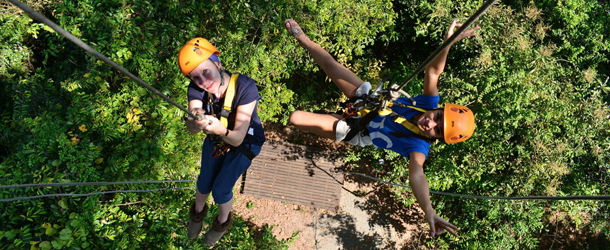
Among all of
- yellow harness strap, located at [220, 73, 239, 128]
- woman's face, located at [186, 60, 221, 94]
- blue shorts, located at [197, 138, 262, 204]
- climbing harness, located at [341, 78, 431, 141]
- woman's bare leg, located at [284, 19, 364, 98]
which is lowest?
blue shorts, located at [197, 138, 262, 204]

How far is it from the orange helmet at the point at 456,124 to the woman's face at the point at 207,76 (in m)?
1.82

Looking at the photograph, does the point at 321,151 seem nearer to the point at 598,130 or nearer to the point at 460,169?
the point at 460,169

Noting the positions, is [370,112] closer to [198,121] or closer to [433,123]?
[433,123]

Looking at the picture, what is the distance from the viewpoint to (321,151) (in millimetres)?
7117

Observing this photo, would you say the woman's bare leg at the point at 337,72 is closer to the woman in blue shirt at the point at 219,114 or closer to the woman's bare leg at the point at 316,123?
the woman's bare leg at the point at 316,123

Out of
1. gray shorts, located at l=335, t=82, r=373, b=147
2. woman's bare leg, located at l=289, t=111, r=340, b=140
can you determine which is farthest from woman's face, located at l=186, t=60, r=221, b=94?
gray shorts, located at l=335, t=82, r=373, b=147

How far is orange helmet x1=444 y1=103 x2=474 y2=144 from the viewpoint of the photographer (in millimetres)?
2699

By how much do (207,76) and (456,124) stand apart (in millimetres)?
1960

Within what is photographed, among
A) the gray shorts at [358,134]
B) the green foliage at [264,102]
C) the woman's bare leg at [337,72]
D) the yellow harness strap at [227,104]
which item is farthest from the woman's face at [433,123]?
the green foliage at [264,102]

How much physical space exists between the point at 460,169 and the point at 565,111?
1694 millimetres

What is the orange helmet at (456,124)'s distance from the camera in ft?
8.86

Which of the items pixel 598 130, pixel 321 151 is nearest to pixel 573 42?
pixel 598 130

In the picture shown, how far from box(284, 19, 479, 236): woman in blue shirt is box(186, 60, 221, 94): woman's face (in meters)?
0.98

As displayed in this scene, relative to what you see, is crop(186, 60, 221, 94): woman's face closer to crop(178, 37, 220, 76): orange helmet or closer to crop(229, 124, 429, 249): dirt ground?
crop(178, 37, 220, 76): orange helmet
